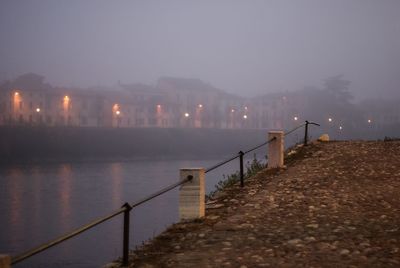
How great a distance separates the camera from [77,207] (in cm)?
4278

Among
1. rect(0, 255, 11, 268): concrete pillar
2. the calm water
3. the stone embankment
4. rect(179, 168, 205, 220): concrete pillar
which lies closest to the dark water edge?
the calm water

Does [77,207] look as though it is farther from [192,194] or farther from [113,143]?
[113,143]

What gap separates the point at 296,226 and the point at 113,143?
3319 inches

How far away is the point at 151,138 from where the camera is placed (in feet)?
321

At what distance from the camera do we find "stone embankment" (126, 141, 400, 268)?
6.81 metres

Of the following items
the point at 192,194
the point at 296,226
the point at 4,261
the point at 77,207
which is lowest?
the point at 77,207

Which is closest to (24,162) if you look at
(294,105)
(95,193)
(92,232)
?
(95,193)

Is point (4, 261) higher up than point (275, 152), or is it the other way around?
point (275, 152)

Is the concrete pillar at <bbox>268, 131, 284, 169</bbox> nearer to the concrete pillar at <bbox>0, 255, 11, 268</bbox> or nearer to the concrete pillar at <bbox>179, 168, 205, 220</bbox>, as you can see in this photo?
the concrete pillar at <bbox>179, 168, 205, 220</bbox>

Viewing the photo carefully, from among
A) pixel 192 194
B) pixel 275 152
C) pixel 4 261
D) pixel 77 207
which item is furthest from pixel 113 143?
pixel 4 261

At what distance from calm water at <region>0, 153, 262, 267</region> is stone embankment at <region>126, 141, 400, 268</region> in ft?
30.6

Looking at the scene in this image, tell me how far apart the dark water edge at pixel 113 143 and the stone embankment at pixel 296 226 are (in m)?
70.6

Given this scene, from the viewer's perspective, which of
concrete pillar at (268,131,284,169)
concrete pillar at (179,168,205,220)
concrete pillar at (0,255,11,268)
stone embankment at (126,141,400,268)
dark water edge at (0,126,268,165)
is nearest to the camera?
concrete pillar at (0,255,11,268)

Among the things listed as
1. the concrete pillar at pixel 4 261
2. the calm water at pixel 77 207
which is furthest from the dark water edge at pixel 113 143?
the concrete pillar at pixel 4 261
